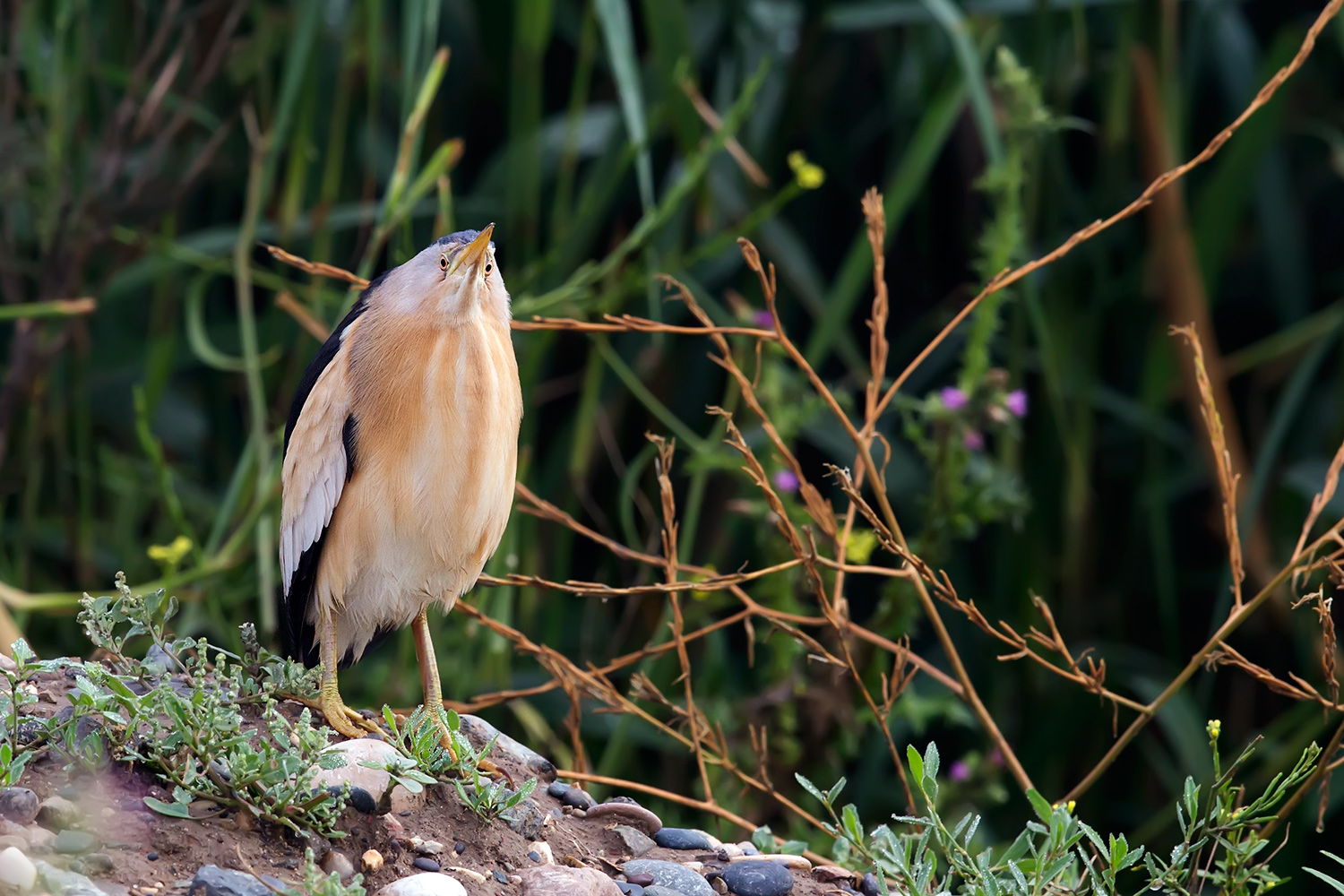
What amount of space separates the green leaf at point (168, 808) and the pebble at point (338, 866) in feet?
0.52

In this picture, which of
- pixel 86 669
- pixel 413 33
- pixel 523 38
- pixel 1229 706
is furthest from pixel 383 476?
pixel 1229 706

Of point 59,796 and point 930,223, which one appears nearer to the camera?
point 59,796

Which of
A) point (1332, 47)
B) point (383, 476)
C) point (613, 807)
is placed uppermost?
point (1332, 47)

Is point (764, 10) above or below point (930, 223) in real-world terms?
above

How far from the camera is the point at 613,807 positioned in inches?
78.2

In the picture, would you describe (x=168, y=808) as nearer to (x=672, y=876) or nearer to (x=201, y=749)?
(x=201, y=749)

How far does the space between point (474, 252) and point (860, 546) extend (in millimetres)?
1003

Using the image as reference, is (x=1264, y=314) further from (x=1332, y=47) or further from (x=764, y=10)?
A: (x=764, y=10)

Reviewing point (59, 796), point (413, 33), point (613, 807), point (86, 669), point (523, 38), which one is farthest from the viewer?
point (523, 38)

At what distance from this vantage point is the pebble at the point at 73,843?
4.76 feet

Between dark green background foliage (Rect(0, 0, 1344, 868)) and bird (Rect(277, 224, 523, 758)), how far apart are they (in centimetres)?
75

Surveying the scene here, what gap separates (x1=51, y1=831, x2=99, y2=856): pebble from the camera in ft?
4.76

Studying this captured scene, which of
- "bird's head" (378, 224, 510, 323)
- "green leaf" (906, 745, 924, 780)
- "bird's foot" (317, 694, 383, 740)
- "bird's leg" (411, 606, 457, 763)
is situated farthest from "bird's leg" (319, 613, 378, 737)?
"green leaf" (906, 745, 924, 780)

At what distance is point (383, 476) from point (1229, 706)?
265 cm
